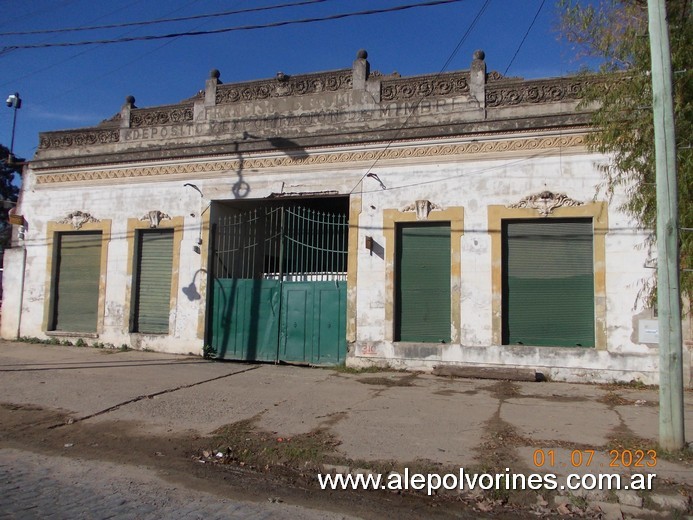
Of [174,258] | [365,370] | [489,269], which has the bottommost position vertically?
[365,370]

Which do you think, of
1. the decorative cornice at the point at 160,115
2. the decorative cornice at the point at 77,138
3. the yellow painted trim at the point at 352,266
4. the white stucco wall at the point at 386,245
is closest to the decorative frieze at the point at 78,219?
the white stucco wall at the point at 386,245

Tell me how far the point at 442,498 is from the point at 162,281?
32.6 feet

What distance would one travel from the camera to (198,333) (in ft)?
41.1

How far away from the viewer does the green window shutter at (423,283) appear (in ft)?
36.0

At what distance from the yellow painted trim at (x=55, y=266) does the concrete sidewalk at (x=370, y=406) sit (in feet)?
6.85

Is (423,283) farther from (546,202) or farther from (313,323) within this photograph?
(546,202)

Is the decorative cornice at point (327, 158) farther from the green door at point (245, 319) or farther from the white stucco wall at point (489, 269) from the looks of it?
the green door at point (245, 319)

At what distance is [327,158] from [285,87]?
2149 millimetres

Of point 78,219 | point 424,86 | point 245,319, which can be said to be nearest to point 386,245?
point 424,86

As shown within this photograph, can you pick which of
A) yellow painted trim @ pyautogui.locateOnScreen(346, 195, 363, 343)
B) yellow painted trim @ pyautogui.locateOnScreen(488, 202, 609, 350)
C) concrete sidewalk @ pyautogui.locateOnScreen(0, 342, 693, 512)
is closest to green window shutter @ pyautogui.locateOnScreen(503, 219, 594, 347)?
yellow painted trim @ pyautogui.locateOnScreen(488, 202, 609, 350)

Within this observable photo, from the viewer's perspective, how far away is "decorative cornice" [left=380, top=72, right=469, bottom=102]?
11273 mm

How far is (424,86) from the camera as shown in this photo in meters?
11.5

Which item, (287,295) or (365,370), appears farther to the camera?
(287,295)
